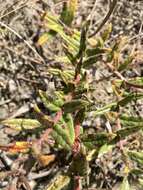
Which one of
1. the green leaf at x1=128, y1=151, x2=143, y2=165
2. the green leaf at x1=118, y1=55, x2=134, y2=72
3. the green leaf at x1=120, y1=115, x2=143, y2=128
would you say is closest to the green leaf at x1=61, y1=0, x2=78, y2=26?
the green leaf at x1=118, y1=55, x2=134, y2=72

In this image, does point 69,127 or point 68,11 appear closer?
point 69,127

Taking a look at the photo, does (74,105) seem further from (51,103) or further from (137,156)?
(137,156)

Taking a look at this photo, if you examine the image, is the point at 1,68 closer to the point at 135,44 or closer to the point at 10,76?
the point at 10,76

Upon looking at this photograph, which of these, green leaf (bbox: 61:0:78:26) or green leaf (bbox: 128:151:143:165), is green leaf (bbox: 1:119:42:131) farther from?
green leaf (bbox: 61:0:78:26)

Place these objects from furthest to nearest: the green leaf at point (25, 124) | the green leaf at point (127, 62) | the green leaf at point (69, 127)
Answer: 1. the green leaf at point (127, 62)
2. the green leaf at point (25, 124)
3. the green leaf at point (69, 127)

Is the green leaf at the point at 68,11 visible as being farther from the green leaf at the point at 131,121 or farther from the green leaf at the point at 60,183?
the green leaf at the point at 60,183

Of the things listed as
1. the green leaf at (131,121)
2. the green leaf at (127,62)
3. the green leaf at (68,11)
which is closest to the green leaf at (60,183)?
the green leaf at (131,121)

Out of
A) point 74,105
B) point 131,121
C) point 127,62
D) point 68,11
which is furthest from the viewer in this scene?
point 68,11

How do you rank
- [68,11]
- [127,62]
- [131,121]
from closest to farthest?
1. [131,121]
2. [127,62]
3. [68,11]

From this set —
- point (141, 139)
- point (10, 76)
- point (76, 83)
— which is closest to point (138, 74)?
point (141, 139)

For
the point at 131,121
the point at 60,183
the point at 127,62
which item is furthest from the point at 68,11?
the point at 60,183

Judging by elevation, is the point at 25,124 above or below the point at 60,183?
above
